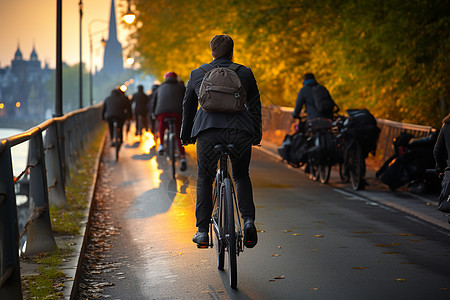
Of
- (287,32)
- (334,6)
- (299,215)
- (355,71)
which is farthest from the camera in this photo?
(287,32)

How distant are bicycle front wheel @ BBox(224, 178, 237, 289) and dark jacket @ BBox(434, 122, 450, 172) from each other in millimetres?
2710

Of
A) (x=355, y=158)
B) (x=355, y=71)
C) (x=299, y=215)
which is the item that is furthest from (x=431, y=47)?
Answer: (x=299, y=215)

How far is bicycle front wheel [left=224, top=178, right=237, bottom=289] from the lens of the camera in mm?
6070

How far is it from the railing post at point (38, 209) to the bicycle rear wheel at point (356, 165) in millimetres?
6563

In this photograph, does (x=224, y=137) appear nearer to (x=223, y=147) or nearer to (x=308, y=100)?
(x=223, y=147)

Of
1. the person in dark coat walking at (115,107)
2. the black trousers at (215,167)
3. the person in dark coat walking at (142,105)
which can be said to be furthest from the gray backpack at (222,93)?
the person in dark coat walking at (142,105)

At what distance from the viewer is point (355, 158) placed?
1360cm

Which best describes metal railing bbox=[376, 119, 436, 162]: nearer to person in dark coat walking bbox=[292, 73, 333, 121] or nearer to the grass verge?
person in dark coat walking bbox=[292, 73, 333, 121]

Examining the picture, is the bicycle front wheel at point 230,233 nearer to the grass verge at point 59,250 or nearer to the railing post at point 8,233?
the grass verge at point 59,250

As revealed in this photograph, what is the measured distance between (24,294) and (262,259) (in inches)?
97.0

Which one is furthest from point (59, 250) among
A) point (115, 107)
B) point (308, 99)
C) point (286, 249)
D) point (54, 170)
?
point (115, 107)

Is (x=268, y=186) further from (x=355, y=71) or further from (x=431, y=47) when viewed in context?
(x=355, y=71)

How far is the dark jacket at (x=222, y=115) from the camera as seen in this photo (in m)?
6.35

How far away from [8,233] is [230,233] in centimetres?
169
